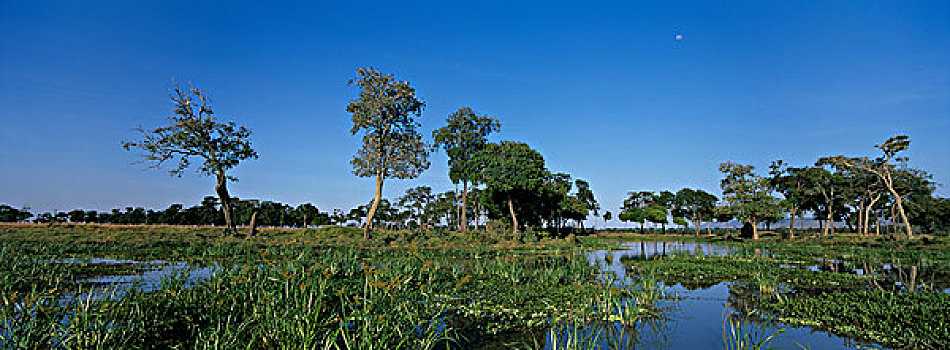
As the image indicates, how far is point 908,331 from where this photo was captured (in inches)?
284

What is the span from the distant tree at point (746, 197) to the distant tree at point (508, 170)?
22.4 metres

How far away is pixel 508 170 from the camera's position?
4194cm

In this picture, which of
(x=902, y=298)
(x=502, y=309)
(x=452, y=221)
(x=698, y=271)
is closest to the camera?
(x=502, y=309)

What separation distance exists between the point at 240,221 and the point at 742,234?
118 m

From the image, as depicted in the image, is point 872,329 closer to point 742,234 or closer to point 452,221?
point 742,234

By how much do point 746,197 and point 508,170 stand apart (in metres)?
28.3

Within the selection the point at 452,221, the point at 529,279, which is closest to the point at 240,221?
the point at 452,221

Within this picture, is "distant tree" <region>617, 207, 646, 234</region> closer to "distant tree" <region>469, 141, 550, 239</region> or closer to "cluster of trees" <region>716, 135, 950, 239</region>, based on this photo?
"cluster of trees" <region>716, 135, 950, 239</region>

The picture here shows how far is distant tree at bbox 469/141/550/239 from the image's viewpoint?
41875 millimetres

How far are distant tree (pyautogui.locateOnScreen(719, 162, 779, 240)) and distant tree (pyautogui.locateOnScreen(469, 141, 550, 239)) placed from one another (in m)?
22.4

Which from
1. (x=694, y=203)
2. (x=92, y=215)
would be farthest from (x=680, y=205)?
(x=92, y=215)

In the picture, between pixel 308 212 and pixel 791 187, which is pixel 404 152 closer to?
pixel 791 187

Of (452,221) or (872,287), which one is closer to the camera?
(872,287)

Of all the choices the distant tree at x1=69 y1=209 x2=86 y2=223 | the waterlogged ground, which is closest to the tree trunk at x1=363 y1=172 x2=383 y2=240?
the waterlogged ground
